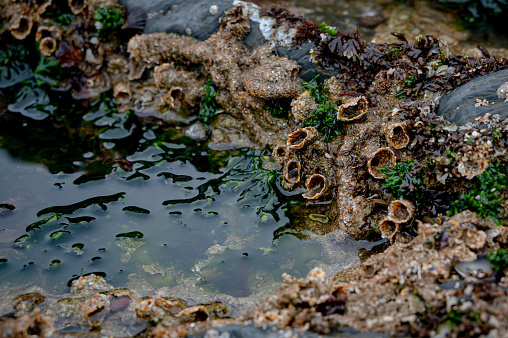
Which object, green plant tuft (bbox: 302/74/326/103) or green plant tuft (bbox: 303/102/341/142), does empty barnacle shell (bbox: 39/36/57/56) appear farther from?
green plant tuft (bbox: 303/102/341/142)

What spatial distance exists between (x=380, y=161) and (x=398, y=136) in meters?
0.36

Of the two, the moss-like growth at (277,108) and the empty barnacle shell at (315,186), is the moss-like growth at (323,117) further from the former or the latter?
the empty barnacle shell at (315,186)

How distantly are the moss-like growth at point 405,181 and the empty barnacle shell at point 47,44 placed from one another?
19.9 ft

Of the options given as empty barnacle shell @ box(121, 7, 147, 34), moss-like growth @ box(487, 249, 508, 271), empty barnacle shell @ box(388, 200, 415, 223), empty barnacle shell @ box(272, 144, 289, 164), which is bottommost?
empty barnacle shell @ box(388, 200, 415, 223)

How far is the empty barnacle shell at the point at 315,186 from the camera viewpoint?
4688mm

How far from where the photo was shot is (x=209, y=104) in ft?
19.6

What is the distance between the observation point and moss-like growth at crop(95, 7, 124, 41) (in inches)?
255

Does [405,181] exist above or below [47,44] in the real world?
below

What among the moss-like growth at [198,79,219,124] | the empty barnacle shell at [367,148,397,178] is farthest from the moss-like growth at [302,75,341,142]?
the moss-like growth at [198,79,219,124]

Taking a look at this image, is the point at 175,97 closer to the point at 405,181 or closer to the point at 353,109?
the point at 353,109

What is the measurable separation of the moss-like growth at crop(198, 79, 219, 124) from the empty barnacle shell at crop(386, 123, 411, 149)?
9.29 feet

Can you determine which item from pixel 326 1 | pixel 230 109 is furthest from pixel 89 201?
pixel 326 1

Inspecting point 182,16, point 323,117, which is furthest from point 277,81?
point 182,16

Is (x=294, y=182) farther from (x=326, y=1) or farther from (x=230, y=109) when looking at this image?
(x=326, y=1)
